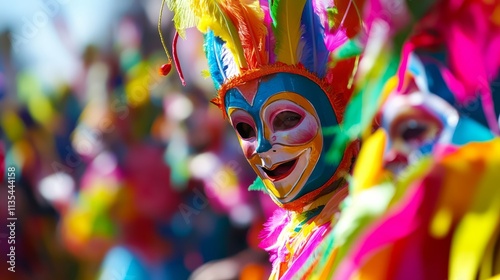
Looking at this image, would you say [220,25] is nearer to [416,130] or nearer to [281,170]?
[281,170]

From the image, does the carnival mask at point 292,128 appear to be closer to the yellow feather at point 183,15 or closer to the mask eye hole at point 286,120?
the mask eye hole at point 286,120

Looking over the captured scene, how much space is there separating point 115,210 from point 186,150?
432 mm

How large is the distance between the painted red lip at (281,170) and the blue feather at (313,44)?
251 mm

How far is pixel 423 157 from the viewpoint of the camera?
45.9 inches

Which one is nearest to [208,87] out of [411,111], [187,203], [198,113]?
[198,113]

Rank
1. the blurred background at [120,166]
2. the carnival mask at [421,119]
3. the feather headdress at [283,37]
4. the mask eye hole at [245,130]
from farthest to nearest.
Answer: the blurred background at [120,166] → the mask eye hole at [245,130] → the feather headdress at [283,37] → the carnival mask at [421,119]

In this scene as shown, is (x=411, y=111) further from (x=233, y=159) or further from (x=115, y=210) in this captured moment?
(x=115, y=210)

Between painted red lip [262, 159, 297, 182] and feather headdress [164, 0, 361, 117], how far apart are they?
0.66ft

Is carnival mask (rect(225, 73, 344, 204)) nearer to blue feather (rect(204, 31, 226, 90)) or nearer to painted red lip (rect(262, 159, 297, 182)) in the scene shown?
painted red lip (rect(262, 159, 297, 182))

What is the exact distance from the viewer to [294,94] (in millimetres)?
2098

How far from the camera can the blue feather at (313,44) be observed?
82.4 inches

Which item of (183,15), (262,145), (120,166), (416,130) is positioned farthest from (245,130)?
(120,166)

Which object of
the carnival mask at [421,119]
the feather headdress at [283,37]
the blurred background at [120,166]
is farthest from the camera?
the blurred background at [120,166]

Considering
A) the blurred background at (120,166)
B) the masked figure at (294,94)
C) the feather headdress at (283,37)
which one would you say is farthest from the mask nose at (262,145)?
the blurred background at (120,166)
